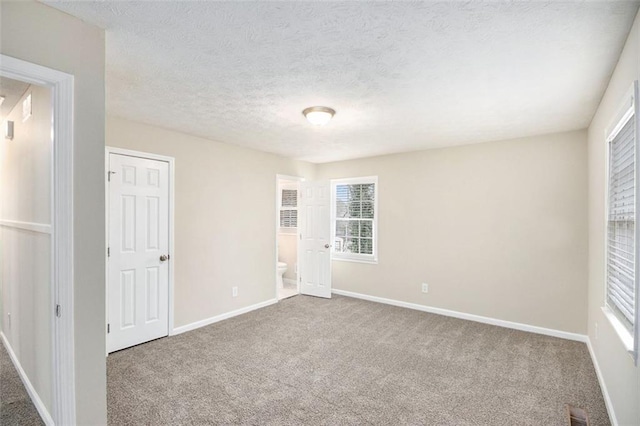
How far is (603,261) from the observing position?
105 inches

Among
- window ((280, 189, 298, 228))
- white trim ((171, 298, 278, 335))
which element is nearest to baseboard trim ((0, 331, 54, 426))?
white trim ((171, 298, 278, 335))

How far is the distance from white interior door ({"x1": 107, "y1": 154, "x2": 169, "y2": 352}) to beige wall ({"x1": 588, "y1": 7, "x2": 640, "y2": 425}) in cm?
402

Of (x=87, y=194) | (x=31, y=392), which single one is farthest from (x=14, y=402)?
(x=87, y=194)

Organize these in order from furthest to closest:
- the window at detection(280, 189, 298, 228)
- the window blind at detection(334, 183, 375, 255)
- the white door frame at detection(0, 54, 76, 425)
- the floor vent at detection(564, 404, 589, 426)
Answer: the window at detection(280, 189, 298, 228) < the window blind at detection(334, 183, 375, 255) < the floor vent at detection(564, 404, 589, 426) < the white door frame at detection(0, 54, 76, 425)

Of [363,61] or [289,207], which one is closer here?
[363,61]

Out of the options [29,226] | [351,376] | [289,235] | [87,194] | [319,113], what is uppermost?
[319,113]

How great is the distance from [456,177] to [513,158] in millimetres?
728

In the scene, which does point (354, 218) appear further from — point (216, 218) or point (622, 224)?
point (622, 224)

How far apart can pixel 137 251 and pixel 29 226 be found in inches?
50.9

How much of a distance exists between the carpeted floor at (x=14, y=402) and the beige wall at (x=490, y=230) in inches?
167

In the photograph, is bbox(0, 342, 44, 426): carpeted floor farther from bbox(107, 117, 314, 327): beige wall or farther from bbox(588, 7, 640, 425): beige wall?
bbox(588, 7, 640, 425): beige wall

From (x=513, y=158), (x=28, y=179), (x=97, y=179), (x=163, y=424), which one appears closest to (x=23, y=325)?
(x=28, y=179)

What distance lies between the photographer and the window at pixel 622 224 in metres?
1.88

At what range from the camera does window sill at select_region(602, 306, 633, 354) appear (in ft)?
5.83
